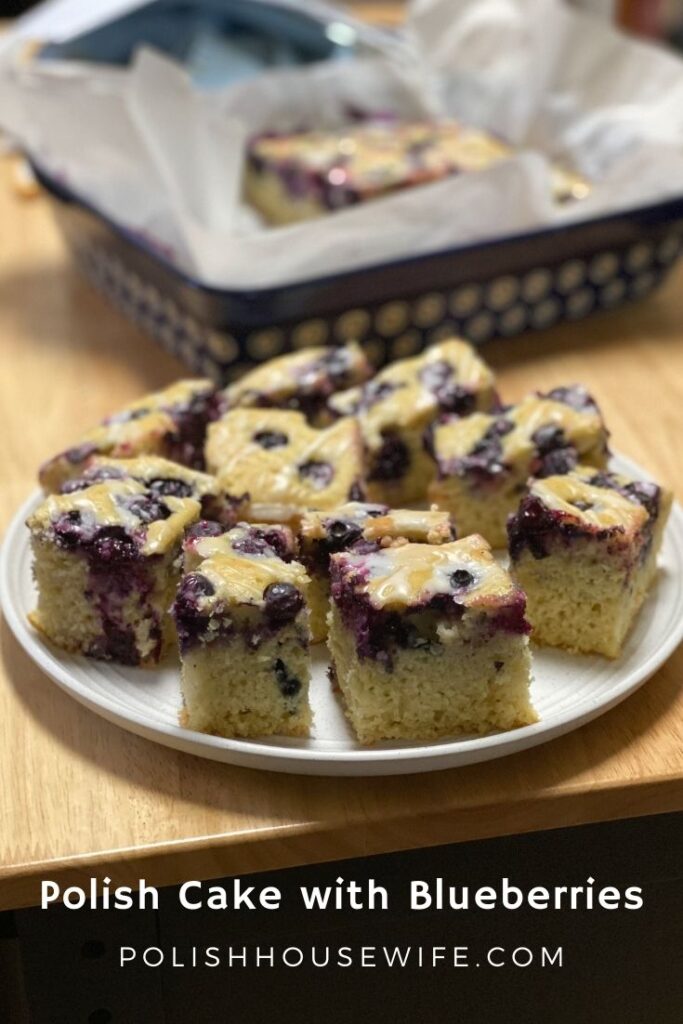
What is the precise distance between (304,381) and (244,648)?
0.52 m

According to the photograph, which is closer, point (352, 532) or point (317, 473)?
point (352, 532)

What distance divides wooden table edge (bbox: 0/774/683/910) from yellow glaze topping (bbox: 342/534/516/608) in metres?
0.18

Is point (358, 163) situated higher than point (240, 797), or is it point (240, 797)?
point (358, 163)

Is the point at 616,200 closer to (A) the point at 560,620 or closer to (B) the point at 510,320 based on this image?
(B) the point at 510,320

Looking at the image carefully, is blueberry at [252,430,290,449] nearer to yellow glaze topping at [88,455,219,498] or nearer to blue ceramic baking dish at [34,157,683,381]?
yellow glaze topping at [88,455,219,498]

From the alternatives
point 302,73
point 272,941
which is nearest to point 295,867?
point 272,941

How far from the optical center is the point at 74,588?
123 cm

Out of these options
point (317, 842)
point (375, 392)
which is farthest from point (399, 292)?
point (317, 842)

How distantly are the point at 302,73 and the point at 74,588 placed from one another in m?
1.50

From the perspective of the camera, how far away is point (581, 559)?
1230 millimetres

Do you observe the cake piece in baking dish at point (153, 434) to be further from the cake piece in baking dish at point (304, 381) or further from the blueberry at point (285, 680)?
the blueberry at point (285, 680)

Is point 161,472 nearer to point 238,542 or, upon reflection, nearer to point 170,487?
point 170,487

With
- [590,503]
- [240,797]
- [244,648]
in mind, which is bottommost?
[240,797]

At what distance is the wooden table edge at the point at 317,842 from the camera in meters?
1.07
